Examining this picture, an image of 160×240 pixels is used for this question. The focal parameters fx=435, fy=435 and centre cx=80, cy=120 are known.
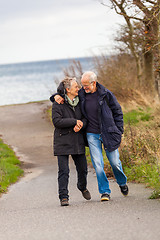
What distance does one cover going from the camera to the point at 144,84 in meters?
19.4

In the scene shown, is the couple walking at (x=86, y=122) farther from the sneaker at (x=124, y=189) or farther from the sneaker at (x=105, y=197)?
the sneaker at (x=124, y=189)

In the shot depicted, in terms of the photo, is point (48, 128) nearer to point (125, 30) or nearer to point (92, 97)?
point (125, 30)

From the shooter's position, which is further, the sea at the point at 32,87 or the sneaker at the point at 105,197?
the sea at the point at 32,87

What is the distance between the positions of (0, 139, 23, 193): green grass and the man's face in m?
3.90

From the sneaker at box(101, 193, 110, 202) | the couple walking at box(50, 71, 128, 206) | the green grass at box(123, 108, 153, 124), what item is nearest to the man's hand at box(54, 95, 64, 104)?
the couple walking at box(50, 71, 128, 206)

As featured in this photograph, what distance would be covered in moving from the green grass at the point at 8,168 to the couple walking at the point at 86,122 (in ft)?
10.8

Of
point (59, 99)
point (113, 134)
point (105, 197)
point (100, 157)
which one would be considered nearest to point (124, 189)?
point (105, 197)

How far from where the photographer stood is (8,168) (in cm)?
1176

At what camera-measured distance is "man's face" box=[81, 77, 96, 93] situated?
→ 6.45 metres

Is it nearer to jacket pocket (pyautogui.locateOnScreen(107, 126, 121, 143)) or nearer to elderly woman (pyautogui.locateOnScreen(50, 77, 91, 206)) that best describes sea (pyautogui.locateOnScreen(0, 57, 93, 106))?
elderly woman (pyautogui.locateOnScreen(50, 77, 91, 206))

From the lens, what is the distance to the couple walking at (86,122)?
651cm

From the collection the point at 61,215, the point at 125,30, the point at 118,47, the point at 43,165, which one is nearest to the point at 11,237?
the point at 61,215

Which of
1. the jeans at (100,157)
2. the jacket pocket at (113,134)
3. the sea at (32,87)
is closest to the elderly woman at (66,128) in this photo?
the jeans at (100,157)

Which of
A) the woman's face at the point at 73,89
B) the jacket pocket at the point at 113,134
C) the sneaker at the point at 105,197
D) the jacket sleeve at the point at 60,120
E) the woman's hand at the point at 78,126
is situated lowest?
the sneaker at the point at 105,197
